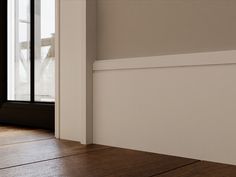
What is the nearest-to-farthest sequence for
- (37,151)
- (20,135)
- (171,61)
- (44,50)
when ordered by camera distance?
(171,61) → (37,151) → (20,135) → (44,50)

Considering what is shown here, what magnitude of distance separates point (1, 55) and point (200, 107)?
133cm

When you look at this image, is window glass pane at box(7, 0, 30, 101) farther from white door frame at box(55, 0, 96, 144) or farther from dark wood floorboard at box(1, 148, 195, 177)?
dark wood floorboard at box(1, 148, 195, 177)

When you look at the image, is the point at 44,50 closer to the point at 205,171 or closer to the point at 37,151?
the point at 37,151

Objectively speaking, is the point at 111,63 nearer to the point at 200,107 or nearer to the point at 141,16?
the point at 141,16

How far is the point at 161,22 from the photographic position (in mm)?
1075

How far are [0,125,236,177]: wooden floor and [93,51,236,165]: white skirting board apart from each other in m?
0.04

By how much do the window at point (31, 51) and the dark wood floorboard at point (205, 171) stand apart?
909 mm

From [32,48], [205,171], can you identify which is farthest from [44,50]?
[205,171]

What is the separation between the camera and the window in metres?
1.68

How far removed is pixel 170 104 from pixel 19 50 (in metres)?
1.13

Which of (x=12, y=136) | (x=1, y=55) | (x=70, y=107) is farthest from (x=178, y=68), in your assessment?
(x=1, y=55)

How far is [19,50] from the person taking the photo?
1.89 metres

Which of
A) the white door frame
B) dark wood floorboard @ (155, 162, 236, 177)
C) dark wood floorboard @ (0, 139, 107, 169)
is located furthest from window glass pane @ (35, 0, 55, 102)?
dark wood floorboard @ (155, 162, 236, 177)

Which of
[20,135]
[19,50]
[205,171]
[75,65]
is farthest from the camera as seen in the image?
[19,50]
